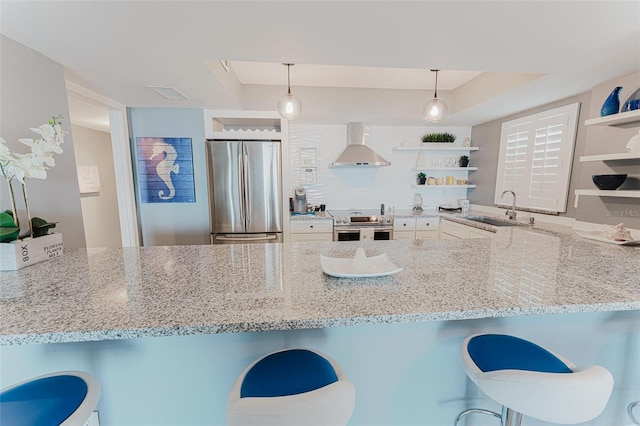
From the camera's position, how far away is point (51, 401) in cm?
77

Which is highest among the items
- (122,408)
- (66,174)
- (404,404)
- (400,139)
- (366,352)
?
(400,139)

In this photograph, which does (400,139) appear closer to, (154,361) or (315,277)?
(315,277)

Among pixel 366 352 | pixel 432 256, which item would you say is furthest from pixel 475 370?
pixel 432 256

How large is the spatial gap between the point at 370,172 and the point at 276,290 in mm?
3238

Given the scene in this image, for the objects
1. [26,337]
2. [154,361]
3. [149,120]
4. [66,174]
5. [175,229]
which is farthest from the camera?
[175,229]

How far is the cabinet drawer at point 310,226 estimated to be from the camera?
3.35 m

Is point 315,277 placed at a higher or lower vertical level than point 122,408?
higher

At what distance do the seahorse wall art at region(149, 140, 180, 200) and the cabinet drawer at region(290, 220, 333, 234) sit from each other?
1496mm

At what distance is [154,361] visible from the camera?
1.03 metres

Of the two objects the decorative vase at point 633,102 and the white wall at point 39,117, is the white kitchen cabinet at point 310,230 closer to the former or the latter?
the white wall at point 39,117

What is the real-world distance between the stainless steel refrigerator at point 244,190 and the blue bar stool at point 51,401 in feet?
7.27

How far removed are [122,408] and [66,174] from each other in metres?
1.57

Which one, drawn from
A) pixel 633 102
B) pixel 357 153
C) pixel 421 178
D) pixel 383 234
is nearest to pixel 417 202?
pixel 421 178

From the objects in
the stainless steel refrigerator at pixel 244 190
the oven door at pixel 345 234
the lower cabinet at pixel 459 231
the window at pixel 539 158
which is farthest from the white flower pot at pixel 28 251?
the window at pixel 539 158
